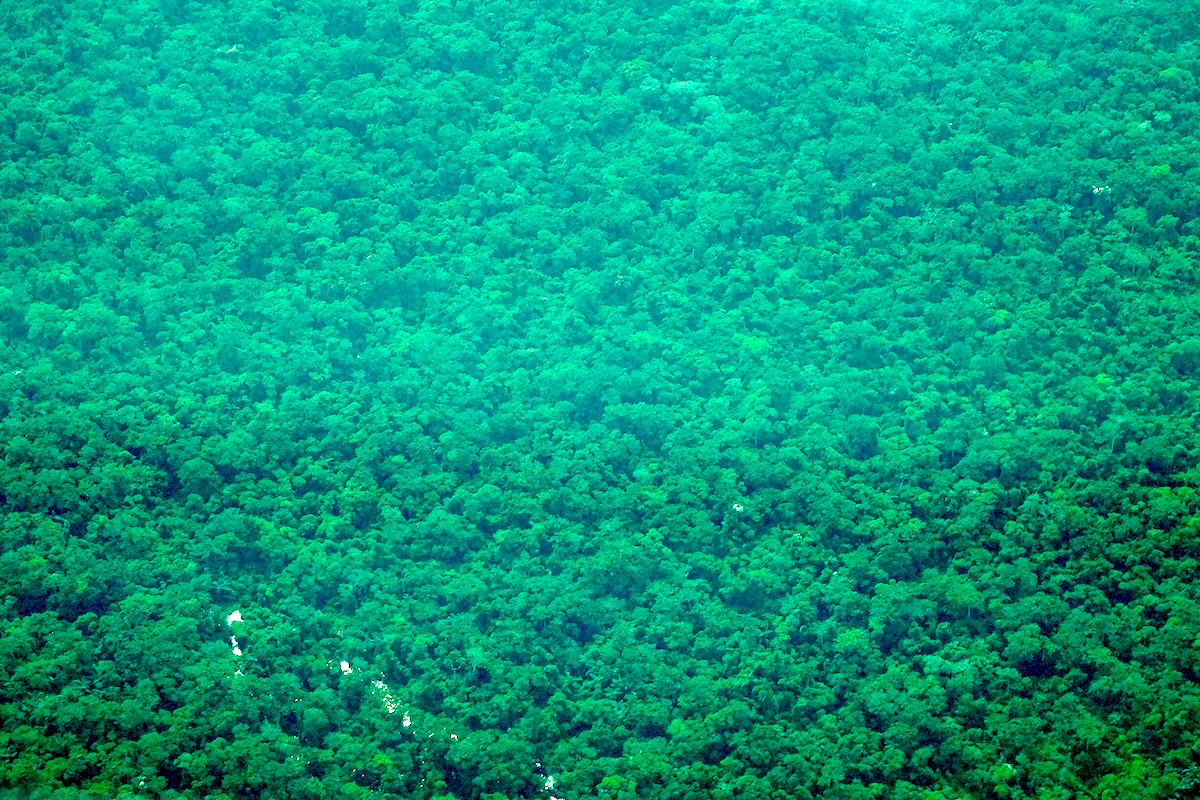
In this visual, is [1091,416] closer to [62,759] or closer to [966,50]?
[966,50]

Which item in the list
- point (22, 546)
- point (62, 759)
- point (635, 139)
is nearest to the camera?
point (62, 759)

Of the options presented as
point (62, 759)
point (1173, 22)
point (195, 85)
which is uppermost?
point (1173, 22)

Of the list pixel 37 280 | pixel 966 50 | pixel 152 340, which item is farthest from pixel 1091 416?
pixel 37 280

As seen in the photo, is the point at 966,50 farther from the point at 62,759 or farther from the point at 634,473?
the point at 62,759

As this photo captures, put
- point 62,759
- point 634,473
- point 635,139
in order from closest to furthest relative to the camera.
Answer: point 62,759 → point 634,473 → point 635,139

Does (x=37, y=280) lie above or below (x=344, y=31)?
below

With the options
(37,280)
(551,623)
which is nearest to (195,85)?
(37,280)

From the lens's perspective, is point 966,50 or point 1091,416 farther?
point 966,50
